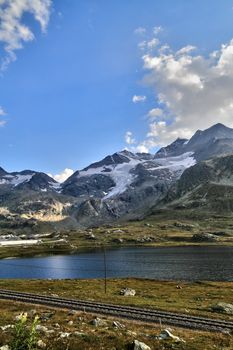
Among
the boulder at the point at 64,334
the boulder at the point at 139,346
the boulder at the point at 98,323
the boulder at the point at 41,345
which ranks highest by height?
the boulder at the point at 41,345

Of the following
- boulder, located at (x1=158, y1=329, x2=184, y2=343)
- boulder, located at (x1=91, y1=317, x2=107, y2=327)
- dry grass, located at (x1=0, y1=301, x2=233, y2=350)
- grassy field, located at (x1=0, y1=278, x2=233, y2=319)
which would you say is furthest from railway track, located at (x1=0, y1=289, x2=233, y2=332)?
boulder, located at (x1=158, y1=329, x2=184, y2=343)

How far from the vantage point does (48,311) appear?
55406 mm

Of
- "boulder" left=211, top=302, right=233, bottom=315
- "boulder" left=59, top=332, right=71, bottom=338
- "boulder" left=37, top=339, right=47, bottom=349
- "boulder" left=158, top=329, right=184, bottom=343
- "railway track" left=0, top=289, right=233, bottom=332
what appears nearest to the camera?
"boulder" left=37, top=339, right=47, bottom=349

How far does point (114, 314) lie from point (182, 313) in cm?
1085

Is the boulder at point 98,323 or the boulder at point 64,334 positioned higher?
the boulder at point 64,334

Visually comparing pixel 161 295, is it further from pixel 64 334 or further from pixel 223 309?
pixel 64 334

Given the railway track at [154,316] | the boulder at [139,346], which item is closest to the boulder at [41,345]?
the boulder at [139,346]

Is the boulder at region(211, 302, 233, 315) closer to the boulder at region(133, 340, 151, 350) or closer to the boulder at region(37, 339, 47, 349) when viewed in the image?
the boulder at region(133, 340, 151, 350)

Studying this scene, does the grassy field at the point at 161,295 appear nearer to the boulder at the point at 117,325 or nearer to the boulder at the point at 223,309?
the boulder at the point at 223,309

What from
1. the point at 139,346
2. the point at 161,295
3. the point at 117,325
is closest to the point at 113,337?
the point at 139,346

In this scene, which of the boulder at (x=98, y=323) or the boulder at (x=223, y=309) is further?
the boulder at (x=223, y=309)

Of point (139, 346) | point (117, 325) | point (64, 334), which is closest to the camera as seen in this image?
point (139, 346)

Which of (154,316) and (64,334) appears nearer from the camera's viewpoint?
(64,334)

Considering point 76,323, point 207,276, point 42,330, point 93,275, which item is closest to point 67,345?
point 42,330
